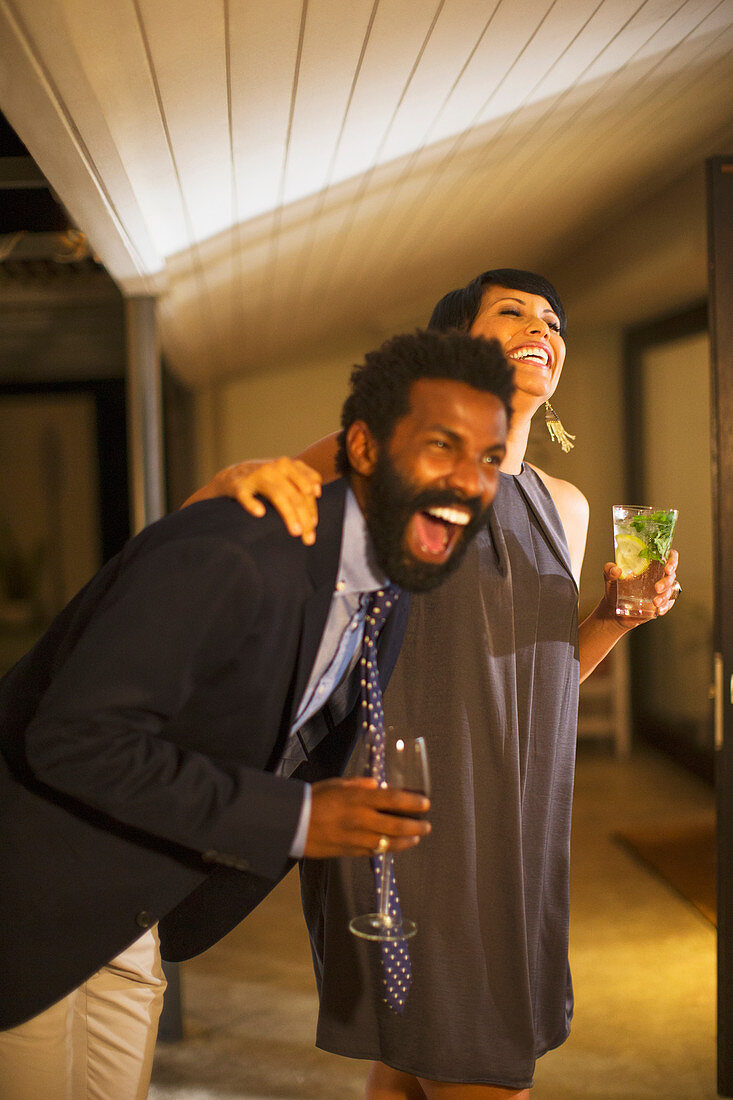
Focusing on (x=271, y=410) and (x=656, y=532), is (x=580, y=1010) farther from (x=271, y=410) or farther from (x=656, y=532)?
(x=271, y=410)

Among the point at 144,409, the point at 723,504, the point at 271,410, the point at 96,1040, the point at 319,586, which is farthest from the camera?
the point at 271,410

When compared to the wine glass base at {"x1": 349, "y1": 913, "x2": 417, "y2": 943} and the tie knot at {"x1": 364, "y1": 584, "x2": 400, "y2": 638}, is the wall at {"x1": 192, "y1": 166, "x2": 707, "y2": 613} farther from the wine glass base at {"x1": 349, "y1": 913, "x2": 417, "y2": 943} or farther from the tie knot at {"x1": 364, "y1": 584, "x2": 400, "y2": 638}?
the wine glass base at {"x1": 349, "y1": 913, "x2": 417, "y2": 943}

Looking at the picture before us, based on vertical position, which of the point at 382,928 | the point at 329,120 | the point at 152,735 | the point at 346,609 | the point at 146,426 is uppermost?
the point at 329,120

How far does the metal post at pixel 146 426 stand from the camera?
2.90m

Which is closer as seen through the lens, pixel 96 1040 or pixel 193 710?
Result: pixel 193 710

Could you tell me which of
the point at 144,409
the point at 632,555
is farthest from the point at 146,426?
the point at 632,555

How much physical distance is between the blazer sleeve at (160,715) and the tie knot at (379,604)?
261 millimetres

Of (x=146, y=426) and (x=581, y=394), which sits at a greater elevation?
(x=581, y=394)

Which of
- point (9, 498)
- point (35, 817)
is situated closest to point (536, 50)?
point (35, 817)

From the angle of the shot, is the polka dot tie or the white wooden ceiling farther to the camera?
the white wooden ceiling

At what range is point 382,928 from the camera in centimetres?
148

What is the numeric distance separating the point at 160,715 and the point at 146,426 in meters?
1.88

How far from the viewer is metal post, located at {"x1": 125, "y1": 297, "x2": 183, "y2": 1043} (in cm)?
290

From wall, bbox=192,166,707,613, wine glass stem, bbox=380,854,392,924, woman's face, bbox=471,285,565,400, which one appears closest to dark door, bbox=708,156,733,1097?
woman's face, bbox=471,285,565,400
